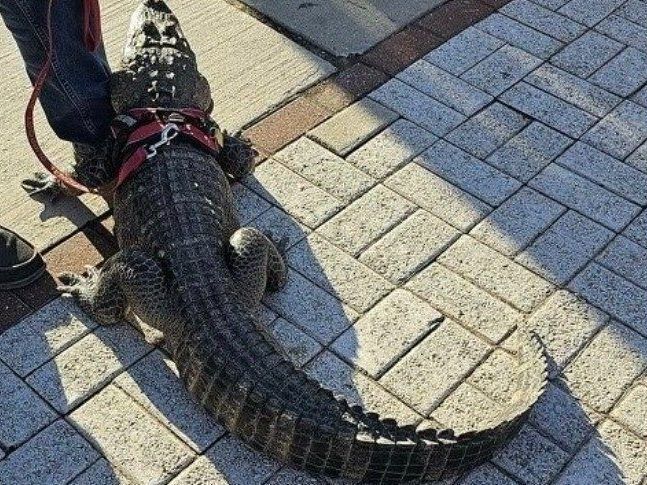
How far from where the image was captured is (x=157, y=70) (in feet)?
15.1

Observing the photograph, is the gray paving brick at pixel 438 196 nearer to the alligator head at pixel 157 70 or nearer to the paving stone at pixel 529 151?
the paving stone at pixel 529 151

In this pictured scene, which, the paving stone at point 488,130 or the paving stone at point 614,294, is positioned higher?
the paving stone at point 488,130

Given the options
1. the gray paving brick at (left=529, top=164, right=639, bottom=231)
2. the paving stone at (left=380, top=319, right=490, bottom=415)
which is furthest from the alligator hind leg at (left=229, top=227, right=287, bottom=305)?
the gray paving brick at (left=529, top=164, right=639, bottom=231)

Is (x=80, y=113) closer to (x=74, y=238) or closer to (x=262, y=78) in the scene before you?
(x=74, y=238)

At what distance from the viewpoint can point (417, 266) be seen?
439cm

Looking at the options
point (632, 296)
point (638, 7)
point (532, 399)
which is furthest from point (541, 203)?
point (638, 7)

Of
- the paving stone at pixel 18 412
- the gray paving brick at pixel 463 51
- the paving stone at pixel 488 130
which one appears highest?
the paving stone at pixel 18 412

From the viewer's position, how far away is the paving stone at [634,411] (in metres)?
3.81

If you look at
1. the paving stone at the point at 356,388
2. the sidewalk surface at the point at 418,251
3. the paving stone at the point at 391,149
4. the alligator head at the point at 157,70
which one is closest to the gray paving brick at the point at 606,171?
the sidewalk surface at the point at 418,251

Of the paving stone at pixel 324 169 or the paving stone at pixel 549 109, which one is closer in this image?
the paving stone at pixel 324 169

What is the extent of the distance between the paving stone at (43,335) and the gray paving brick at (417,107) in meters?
2.10

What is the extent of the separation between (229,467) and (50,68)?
191cm

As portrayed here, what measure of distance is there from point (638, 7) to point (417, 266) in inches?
114

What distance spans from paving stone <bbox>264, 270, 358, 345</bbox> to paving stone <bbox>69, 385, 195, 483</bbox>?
29.9 inches
